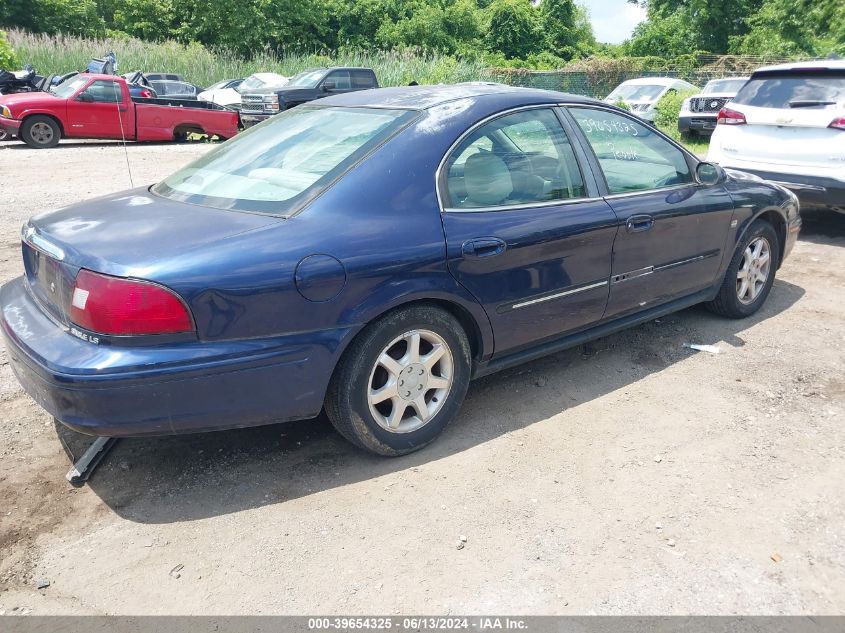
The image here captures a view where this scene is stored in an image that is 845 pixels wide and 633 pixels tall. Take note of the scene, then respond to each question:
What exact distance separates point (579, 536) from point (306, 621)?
1.12m

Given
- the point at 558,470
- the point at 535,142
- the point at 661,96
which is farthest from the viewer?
the point at 661,96

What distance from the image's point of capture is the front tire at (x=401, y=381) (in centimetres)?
322

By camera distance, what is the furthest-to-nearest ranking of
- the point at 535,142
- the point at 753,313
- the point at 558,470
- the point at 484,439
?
the point at 753,313 < the point at 535,142 < the point at 484,439 < the point at 558,470

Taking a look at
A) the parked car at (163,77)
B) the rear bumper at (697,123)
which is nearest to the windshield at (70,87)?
the parked car at (163,77)

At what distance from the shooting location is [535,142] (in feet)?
13.2

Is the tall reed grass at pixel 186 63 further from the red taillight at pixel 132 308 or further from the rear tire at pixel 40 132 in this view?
the red taillight at pixel 132 308

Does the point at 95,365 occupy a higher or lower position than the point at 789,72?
lower

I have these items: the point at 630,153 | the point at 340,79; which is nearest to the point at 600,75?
the point at 340,79

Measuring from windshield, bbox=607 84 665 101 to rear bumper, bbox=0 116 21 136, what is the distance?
531 inches

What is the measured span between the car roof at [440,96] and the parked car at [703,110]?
486 inches

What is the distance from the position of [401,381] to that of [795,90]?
6251mm

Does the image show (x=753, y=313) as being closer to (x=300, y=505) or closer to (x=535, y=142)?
(x=535, y=142)

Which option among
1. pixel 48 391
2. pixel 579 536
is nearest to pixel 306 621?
pixel 579 536

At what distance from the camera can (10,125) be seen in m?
15.2
